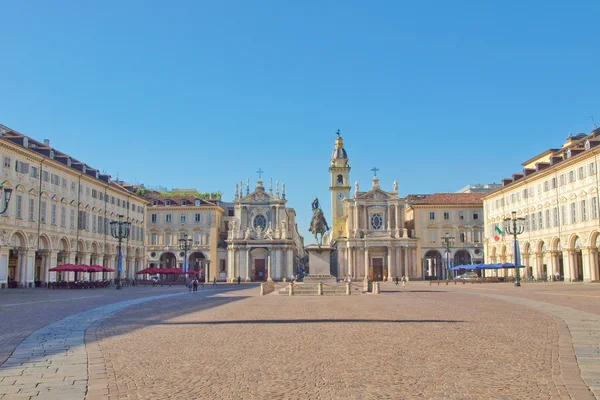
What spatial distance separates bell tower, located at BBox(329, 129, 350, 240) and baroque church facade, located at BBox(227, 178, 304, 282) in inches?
461

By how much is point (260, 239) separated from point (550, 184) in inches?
1930

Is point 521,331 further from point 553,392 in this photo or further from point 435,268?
point 435,268

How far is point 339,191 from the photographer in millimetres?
114188

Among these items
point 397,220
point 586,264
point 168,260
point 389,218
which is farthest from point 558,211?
point 168,260

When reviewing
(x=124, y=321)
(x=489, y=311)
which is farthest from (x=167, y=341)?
(x=489, y=311)

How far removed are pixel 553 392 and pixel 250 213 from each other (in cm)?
9661

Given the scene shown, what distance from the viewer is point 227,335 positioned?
51.3 feet

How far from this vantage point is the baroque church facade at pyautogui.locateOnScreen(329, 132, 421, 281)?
10106 cm

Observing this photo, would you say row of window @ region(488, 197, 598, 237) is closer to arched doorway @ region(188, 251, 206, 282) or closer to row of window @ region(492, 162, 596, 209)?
row of window @ region(492, 162, 596, 209)

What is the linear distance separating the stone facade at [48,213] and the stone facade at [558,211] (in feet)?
165

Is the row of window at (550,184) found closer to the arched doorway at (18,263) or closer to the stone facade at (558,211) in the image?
the stone facade at (558,211)

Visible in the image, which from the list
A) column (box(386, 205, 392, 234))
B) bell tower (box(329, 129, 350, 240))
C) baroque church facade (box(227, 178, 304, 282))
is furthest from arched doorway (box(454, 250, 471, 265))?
baroque church facade (box(227, 178, 304, 282))

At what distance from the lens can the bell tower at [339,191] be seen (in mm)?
113375

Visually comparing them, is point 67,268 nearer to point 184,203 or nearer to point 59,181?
point 59,181
